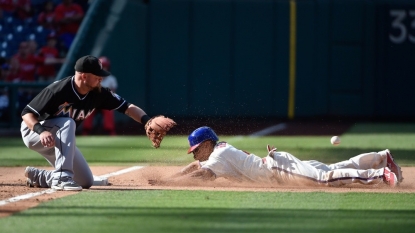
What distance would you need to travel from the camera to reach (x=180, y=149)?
13234mm

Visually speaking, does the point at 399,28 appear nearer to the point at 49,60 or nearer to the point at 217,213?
the point at 49,60

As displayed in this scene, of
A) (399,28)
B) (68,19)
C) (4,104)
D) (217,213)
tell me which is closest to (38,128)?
(217,213)

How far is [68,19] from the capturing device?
1938 cm

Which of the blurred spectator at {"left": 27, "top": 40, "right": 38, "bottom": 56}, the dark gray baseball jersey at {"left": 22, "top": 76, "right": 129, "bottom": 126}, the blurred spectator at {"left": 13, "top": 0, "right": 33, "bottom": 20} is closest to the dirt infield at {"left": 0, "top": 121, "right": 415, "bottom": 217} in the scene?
the dark gray baseball jersey at {"left": 22, "top": 76, "right": 129, "bottom": 126}

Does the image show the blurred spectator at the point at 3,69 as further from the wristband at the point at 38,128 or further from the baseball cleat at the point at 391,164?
the baseball cleat at the point at 391,164

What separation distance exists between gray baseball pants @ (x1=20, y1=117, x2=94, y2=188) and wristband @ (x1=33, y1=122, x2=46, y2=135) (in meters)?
0.17

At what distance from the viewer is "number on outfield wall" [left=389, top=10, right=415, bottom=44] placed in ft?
69.2

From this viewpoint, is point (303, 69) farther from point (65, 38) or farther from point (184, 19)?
point (65, 38)

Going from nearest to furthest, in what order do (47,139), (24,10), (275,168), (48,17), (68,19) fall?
(47,139), (275,168), (68,19), (48,17), (24,10)

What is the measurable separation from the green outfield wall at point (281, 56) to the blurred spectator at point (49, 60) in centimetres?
304

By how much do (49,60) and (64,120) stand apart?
35.7ft

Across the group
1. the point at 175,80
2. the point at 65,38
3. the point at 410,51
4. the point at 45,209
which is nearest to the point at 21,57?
the point at 65,38

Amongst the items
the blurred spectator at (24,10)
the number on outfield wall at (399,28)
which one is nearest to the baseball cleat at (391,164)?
the number on outfield wall at (399,28)

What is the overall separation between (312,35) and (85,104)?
1419 cm
